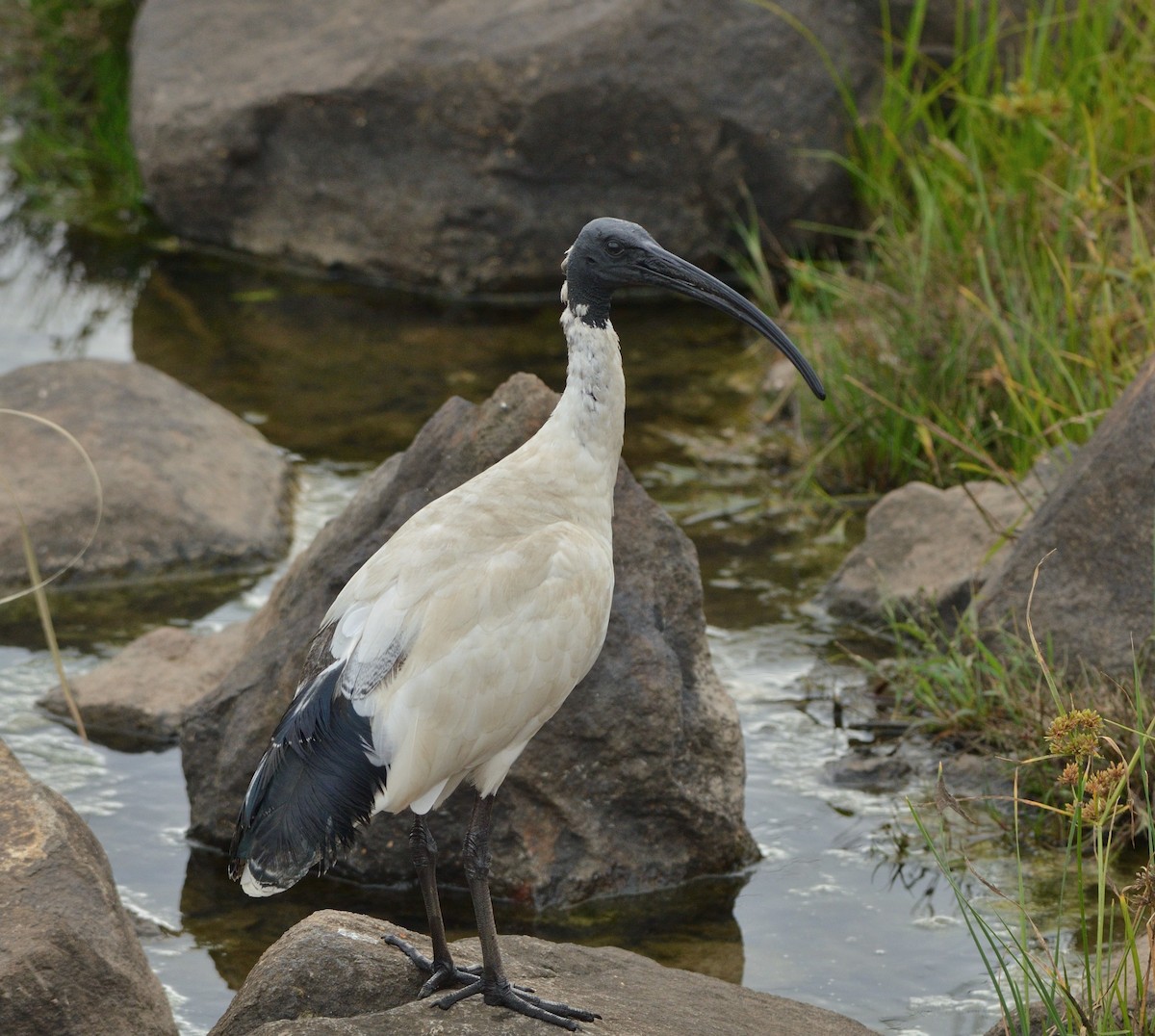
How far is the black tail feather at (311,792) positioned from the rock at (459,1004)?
25 centimetres

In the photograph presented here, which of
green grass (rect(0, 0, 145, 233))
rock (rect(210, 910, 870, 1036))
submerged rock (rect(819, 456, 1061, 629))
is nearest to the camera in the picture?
rock (rect(210, 910, 870, 1036))

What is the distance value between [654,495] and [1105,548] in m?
2.86

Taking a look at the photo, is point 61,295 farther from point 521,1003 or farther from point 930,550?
point 521,1003

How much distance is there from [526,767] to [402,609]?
4.78ft

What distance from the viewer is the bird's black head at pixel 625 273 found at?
4203 millimetres

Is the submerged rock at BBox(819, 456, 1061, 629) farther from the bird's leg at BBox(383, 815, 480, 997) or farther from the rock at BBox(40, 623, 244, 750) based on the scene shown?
the bird's leg at BBox(383, 815, 480, 997)

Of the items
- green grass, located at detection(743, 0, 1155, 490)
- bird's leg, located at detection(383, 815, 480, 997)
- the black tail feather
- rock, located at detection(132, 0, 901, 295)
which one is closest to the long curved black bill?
the black tail feather

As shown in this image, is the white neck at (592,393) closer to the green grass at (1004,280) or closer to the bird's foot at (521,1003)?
the bird's foot at (521,1003)

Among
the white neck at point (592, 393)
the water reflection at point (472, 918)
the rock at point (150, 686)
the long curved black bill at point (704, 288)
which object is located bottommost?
the water reflection at point (472, 918)

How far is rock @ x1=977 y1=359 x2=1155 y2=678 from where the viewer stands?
18.1 feet

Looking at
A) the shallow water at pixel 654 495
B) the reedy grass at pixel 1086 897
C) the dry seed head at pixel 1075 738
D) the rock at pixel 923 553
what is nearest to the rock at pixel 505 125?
the shallow water at pixel 654 495

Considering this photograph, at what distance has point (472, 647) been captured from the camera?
12.9 feet

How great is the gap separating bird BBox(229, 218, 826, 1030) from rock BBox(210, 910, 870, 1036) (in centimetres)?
7

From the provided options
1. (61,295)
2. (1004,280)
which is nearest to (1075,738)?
(1004,280)
